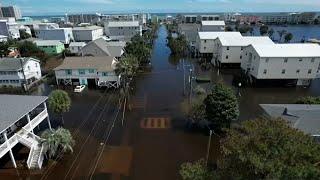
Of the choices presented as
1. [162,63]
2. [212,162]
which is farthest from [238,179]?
[162,63]

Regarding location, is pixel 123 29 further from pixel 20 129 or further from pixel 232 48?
pixel 20 129

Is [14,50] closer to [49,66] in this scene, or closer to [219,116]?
[49,66]

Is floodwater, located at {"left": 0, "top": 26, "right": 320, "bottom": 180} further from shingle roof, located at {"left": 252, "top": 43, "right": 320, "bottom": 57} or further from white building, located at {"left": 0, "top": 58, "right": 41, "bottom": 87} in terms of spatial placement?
shingle roof, located at {"left": 252, "top": 43, "right": 320, "bottom": 57}

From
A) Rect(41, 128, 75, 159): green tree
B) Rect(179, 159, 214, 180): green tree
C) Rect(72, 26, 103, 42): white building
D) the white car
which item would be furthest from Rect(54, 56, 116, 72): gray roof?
Rect(72, 26, 103, 42): white building

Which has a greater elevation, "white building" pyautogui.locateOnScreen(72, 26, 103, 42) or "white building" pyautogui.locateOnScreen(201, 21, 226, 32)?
"white building" pyautogui.locateOnScreen(201, 21, 226, 32)

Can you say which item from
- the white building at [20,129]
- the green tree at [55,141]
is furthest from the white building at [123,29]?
the green tree at [55,141]

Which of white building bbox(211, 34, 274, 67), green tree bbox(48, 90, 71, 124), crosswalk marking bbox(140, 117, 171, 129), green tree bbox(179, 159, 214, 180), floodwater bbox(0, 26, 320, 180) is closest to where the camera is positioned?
green tree bbox(179, 159, 214, 180)

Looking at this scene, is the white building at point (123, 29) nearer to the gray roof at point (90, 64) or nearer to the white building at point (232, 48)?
the white building at point (232, 48)

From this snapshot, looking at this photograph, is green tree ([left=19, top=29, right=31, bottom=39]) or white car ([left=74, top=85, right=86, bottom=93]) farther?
green tree ([left=19, top=29, right=31, bottom=39])
